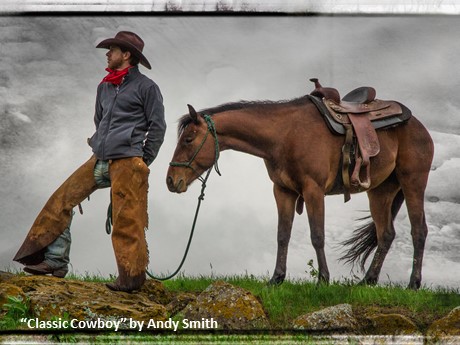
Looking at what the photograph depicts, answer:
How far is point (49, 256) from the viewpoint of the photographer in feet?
23.0

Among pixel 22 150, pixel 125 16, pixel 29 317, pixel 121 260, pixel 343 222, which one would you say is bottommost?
pixel 29 317

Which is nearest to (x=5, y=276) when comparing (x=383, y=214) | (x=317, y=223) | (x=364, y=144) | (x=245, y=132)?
(x=245, y=132)

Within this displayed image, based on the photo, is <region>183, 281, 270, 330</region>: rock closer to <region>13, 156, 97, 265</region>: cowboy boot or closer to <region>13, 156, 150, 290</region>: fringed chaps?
<region>13, 156, 150, 290</region>: fringed chaps

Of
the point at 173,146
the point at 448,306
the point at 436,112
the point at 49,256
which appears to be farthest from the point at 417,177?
the point at 49,256

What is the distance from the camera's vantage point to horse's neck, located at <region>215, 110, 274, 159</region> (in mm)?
7371

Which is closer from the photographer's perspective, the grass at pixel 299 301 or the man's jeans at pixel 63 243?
the grass at pixel 299 301

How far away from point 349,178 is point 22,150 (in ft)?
10.2

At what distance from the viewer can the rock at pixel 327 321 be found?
669 cm

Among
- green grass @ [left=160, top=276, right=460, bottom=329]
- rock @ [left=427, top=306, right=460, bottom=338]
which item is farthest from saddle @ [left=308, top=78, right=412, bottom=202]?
rock @ [left=427, top=306, right=460, bottom=338]

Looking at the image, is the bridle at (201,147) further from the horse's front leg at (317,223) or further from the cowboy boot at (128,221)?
the horse's front leg at (317,223)

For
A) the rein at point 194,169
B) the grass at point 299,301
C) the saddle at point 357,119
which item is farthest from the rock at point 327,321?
the saddle at point 357,119

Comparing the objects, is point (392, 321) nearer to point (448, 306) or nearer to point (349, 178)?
point (448, 306)

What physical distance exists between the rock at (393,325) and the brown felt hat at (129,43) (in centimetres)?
302

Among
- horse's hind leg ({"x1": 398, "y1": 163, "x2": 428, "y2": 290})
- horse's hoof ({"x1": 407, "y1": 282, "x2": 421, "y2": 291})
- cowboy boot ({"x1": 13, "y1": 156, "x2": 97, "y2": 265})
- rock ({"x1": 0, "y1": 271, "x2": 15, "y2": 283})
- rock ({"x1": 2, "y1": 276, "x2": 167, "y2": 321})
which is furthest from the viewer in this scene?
horse's hind leg ({"x1": 398, "y1": 163, "x2": 428, "y2": 290})
